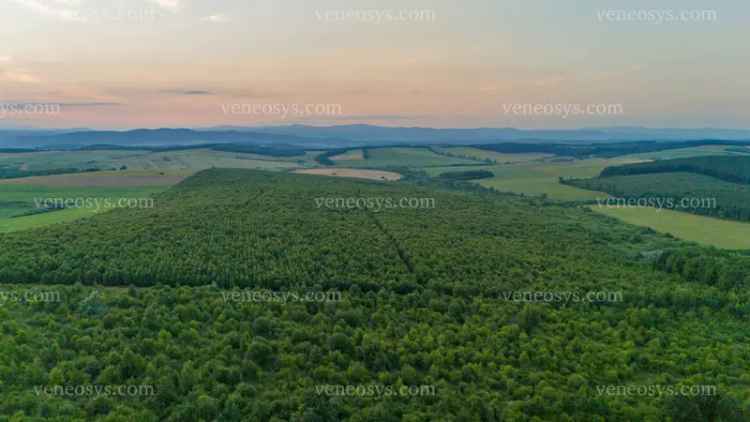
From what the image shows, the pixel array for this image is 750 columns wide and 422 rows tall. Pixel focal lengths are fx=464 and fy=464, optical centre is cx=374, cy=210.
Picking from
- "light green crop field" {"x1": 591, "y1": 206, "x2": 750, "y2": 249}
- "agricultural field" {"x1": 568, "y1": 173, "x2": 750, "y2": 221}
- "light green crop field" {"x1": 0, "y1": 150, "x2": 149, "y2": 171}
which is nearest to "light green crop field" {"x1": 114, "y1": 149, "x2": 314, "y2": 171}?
"light green crop field" {"x1": 0, "y1": 150, "x2": 149, "y2": 171}

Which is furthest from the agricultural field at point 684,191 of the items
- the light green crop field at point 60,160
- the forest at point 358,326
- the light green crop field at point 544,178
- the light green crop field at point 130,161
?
the light green crop field at point 60,160

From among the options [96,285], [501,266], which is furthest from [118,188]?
[501,266]

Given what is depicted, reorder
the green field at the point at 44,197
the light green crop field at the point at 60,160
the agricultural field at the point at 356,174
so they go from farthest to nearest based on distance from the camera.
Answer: the light green crop field at the point at 60,160 → the agricultural field at the point at 356,174 → the green field at the point at 44,197

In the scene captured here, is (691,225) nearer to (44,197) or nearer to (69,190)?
(44,197)

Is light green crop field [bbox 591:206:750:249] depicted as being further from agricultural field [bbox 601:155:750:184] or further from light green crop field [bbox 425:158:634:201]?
agricultural field [bbox 601:155:750:184]

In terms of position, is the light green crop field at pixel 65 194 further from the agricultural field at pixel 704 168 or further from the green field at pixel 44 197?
the agricultural field at pixel 704 168

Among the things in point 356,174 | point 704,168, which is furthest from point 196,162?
point 704,168

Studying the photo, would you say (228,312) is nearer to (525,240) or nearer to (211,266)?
(211,266)
